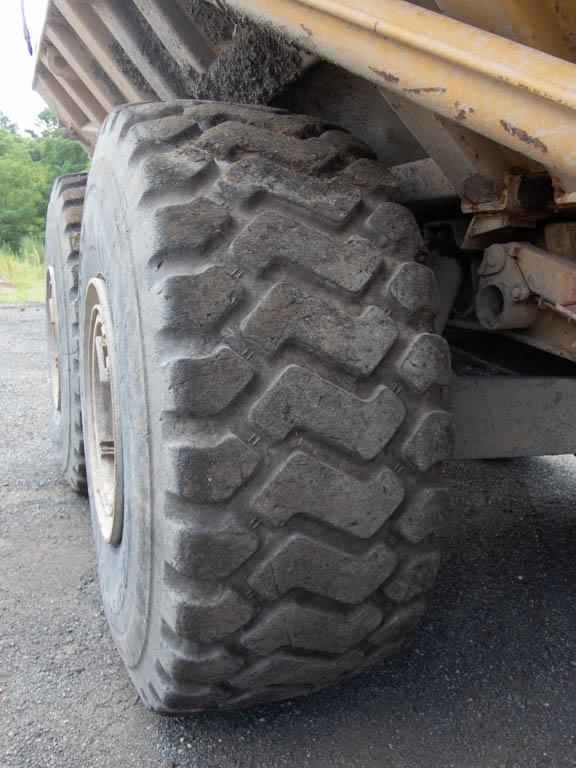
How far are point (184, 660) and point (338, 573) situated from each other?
366 mm

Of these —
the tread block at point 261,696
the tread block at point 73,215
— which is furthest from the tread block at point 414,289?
the tread block at point 73,215

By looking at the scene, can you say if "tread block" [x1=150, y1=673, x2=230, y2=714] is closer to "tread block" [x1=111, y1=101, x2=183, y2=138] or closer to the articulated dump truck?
the articulated dump truck

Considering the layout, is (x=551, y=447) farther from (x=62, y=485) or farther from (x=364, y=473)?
(x=62, y=485)

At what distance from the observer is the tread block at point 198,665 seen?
1.61m

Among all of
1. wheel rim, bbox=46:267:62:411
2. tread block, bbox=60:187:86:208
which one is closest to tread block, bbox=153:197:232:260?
tread block, bbox=60:187:86:208

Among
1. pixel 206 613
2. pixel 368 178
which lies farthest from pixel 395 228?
pixel 206 613

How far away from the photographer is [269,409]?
1.52 metres

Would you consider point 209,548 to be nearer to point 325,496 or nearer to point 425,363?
point 325,496

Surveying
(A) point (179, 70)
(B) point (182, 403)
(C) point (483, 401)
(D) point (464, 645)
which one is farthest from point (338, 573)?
(A) point (179, 70)

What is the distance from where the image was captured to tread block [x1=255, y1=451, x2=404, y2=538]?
154 centimetres

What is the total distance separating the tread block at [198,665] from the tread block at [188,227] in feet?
2.70

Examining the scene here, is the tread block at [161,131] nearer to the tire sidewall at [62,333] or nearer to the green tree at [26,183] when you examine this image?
the tire sidewall at [62,333]

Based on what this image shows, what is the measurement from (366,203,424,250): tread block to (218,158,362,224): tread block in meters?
0.06

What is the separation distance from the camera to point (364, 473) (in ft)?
5.25
